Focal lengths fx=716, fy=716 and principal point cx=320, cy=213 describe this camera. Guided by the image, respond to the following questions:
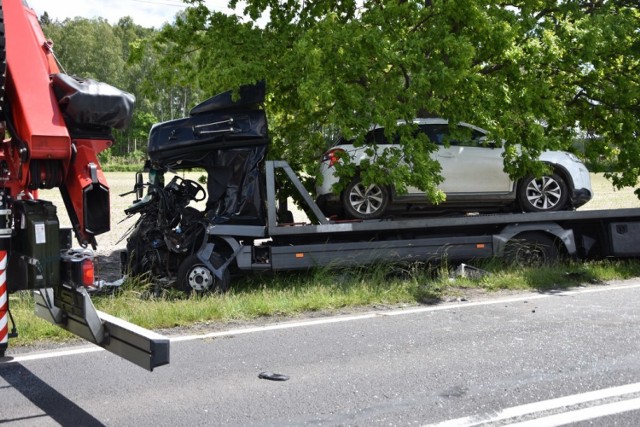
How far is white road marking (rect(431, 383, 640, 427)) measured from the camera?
15.9 ft

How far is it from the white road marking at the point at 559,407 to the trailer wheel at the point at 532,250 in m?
6.05

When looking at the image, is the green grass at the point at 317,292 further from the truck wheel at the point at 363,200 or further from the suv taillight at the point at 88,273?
the suv taillight at the point at 88,273

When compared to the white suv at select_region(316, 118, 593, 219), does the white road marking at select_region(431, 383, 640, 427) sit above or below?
below

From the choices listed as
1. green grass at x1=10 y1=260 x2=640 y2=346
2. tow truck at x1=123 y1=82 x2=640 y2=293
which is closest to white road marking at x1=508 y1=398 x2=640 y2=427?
green grass at x1=10 y1=260 x2=640 y2=346

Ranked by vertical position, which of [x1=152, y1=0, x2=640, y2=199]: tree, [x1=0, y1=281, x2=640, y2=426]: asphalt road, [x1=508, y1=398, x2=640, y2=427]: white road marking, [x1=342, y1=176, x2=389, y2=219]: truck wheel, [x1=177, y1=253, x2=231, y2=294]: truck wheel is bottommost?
[x1=508, y1=398, x2=640, y2=427]: white road marking

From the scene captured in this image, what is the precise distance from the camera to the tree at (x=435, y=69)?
422 inches

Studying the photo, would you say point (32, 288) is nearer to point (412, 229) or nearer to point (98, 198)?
point (98, 198)

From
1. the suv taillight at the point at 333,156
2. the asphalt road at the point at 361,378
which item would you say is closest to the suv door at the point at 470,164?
the suv taillight at the point at 333,156

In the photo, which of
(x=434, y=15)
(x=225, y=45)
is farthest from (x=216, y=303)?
(x=434, y=15)

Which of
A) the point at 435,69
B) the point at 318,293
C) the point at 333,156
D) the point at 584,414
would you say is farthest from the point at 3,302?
the point at 435,69

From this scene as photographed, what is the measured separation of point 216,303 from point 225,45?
5088mm

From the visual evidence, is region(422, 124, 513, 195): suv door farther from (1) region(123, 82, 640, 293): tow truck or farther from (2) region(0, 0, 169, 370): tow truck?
(2) region(0, 0, 169, 370): tow truck

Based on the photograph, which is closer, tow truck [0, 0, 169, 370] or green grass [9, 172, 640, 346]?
tow truck [0, 0, 169, 370]

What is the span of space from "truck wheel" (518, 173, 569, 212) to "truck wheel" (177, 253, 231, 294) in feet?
17.6
